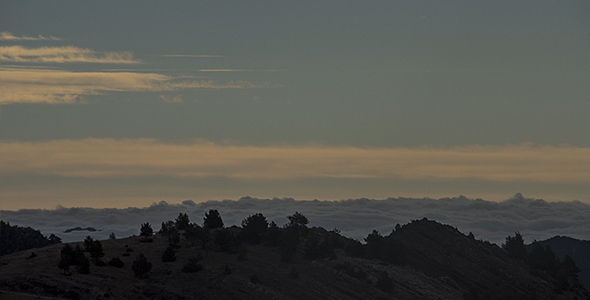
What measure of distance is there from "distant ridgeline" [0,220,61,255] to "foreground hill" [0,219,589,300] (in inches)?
2074

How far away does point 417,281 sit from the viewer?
127 metres

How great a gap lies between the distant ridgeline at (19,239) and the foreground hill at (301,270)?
52.7m

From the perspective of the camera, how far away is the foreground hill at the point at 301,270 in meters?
93.9

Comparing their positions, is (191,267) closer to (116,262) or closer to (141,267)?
(141,267)

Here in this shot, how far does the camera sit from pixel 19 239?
16688cm

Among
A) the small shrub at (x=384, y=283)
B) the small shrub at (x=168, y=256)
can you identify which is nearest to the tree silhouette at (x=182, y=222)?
the small shrub at (x=168, y=256)

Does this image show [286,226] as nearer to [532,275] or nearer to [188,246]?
[188,246]

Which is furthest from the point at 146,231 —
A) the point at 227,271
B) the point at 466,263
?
the point at 466,263

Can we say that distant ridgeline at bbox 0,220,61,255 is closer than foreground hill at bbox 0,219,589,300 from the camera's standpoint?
No

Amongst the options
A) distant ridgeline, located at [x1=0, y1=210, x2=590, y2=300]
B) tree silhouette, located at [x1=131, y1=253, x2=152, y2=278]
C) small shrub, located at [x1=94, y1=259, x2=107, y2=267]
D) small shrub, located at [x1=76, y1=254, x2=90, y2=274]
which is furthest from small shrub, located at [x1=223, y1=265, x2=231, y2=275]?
small shrub, located at [x1=76, y1=254, x2=90, y2=274]

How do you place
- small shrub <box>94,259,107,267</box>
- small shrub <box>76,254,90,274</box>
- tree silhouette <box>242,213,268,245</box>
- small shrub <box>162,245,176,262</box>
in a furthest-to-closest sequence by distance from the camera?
1. tree silhouette <box>242,213,268,245</box>
2. small shrub <box>162,245,176,262</box>
3. small shrub <box>94,259,107,267</box>
4. small shrub <box>76,254,90,274</box>

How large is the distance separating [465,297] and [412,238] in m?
32.8

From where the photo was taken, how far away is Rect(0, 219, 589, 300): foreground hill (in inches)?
3698

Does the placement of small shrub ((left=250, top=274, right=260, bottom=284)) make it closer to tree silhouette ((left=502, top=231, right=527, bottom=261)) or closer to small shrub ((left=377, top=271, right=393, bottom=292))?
small shrub ((left=377, top=271, right=393, bottom=292))
